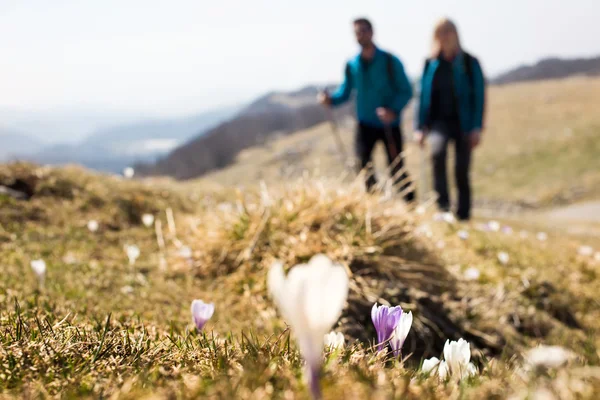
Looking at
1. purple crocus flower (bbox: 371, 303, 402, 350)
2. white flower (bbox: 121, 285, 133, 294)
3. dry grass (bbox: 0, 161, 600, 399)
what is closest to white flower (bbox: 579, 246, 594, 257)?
dry grass (bbox: 0, 161, 600, 399)

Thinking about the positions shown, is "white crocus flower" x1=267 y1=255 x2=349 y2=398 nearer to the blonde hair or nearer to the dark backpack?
the blonde hair

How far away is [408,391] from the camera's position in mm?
1010

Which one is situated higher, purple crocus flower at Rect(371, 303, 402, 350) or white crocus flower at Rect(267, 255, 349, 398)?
white crocus flower at Rect(267, 255, 349, 398)

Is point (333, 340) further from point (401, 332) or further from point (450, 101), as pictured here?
point (450, 101)

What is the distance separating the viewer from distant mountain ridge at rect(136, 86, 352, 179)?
14112 centimetres

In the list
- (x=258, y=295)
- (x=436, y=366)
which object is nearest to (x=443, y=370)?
(x=436, y=366)

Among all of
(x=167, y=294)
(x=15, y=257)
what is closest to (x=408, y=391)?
(x=167, y=294)

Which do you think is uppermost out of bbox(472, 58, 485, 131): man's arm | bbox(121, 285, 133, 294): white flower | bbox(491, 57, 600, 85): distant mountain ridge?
bbox(472, 58, 485, 131): man's arm

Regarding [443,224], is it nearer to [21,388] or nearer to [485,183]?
[21,388]

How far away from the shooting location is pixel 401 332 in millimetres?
1495

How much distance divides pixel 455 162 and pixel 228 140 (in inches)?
5932

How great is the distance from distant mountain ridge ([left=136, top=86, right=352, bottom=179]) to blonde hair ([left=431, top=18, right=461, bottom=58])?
122 meters

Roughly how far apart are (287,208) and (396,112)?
409cm

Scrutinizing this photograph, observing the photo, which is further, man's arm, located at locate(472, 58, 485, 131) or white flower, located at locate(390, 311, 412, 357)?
man's arm, located at locate(472, 58, 485, 131)
